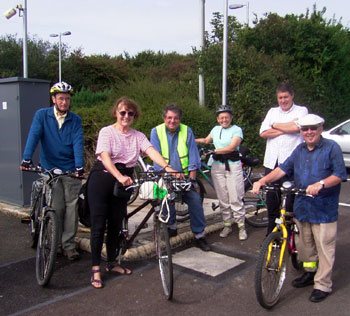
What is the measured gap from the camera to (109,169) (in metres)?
3.90

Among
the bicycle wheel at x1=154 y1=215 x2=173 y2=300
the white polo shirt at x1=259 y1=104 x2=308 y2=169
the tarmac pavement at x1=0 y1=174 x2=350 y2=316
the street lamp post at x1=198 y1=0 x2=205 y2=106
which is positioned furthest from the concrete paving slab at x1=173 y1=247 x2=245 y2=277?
the street lamp post at x1=198 y1=0 x2=205 y2=106

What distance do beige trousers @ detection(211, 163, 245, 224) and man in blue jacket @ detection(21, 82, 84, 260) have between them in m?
1.95

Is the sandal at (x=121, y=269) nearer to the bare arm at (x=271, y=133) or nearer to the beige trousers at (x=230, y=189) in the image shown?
the beige trousers at (x=230, y=189)

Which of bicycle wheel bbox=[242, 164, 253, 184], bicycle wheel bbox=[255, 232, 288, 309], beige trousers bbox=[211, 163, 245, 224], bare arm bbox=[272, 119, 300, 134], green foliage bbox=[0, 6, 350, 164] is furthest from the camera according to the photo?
green foliage bbox=[0, 6, 350, 164]

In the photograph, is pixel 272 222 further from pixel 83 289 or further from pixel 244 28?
pixel 244 28

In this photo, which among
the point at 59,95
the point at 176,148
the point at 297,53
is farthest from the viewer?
the point at 297,53

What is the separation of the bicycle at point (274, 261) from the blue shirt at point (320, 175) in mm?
176

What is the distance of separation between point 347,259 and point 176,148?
2.42m

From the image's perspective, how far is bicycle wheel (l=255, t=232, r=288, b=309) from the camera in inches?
139

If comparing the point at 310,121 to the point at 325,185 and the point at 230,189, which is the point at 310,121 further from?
the point at 230,189

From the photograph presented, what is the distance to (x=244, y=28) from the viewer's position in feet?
53.5

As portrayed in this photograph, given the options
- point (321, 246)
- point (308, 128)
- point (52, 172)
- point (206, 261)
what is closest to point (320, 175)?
point (308, 128)

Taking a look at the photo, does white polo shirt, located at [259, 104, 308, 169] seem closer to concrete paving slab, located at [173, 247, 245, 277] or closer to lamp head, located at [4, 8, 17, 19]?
concrete paving slab, located at [173, 247, 245, 277]

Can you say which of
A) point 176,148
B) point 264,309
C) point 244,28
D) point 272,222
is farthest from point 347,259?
point 244,28
